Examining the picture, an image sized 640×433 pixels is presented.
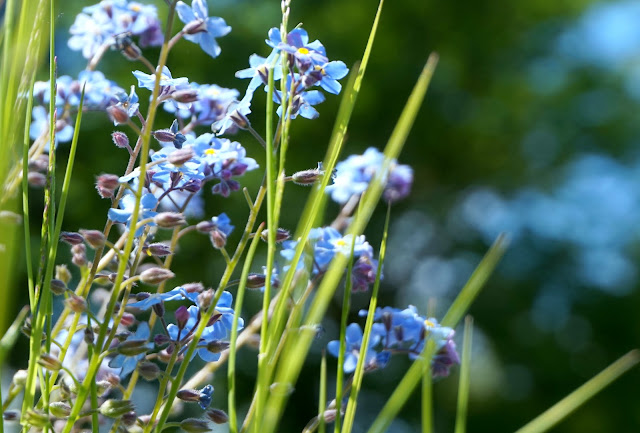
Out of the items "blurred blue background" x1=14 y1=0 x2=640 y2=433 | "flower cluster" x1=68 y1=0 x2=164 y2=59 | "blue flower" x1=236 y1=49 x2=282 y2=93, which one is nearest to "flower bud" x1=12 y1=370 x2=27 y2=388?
"blue flower" x1=236 y1=49 x2=282 y2=93

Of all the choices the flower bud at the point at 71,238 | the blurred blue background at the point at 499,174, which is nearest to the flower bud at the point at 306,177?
the flower bud at the point at 71,238

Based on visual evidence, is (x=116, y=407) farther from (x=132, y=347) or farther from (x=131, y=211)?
(x=131, y=211)

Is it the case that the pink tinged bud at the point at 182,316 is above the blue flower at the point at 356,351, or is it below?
below

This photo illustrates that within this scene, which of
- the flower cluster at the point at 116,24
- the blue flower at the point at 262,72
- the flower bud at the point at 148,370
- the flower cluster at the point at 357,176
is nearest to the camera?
the flower bud at the point at 148,370

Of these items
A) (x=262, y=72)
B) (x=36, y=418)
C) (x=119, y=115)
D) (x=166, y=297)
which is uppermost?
(x=262, y=72)

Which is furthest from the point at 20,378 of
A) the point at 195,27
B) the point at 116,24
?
the point at 116,24

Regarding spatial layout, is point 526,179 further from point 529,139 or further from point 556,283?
point 556,283

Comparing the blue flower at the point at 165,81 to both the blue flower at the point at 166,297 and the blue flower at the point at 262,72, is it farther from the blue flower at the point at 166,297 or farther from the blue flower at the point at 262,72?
the blue flower at the point at 166,297
